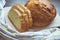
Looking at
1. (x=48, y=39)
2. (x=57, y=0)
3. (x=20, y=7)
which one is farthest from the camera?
(x=57, y=0)

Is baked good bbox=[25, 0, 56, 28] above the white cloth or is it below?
above

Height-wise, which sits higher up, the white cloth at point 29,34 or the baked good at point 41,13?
the baked good at point 41,13

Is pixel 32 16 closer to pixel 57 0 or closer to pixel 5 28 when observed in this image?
pixel 5 28

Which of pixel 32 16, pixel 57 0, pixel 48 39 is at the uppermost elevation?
pixel 57 0

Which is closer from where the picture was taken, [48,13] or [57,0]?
[48,13]

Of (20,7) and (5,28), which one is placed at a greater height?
(20,7)

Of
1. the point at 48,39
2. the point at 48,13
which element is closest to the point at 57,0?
the point at 48,13

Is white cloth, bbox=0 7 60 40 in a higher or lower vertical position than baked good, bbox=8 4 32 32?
lower

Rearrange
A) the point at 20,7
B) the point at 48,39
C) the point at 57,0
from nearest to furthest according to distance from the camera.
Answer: the point at 48,39
the point at 20,7
the point at 57,0
